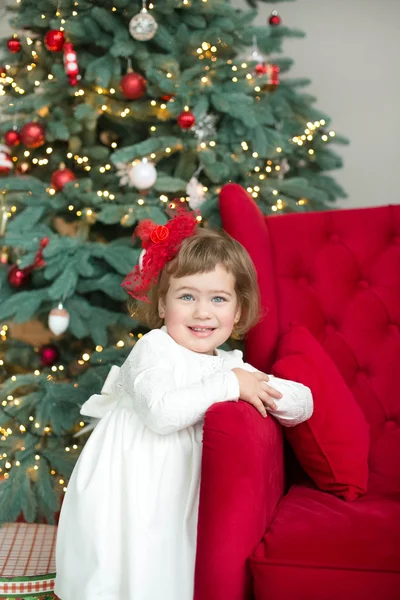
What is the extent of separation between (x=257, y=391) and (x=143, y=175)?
1.27 metres

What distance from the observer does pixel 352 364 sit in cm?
236

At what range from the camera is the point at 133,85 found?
2.86 metres

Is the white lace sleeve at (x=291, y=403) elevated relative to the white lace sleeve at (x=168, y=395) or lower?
lower

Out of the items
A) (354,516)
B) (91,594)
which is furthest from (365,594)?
(91,594)

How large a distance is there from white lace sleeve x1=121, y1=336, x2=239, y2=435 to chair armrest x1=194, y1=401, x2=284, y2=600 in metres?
0.07

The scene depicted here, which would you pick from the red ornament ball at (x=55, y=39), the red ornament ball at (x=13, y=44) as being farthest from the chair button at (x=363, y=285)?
the red ornament ball at (x=13, y=44)

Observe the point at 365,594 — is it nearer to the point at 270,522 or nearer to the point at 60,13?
the point at 270,522

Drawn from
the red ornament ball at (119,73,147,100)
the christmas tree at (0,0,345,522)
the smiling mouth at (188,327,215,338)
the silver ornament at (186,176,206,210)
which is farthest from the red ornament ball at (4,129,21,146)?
the smiling mouth at (188,327,215,338)

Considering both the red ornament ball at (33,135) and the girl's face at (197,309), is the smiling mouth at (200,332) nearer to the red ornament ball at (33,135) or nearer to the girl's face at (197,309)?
the girl's face at (197,309)

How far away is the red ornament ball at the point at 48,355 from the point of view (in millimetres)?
3062

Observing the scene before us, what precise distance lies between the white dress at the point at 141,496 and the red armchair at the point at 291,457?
13cm

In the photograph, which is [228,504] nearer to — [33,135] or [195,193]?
[195,193]

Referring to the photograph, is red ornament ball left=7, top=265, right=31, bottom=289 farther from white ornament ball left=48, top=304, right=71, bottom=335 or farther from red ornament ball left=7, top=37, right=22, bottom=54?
red ornament ball left=7, top=37, right=22, bottom=54

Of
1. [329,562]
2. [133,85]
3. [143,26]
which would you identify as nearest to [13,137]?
[133,85]
